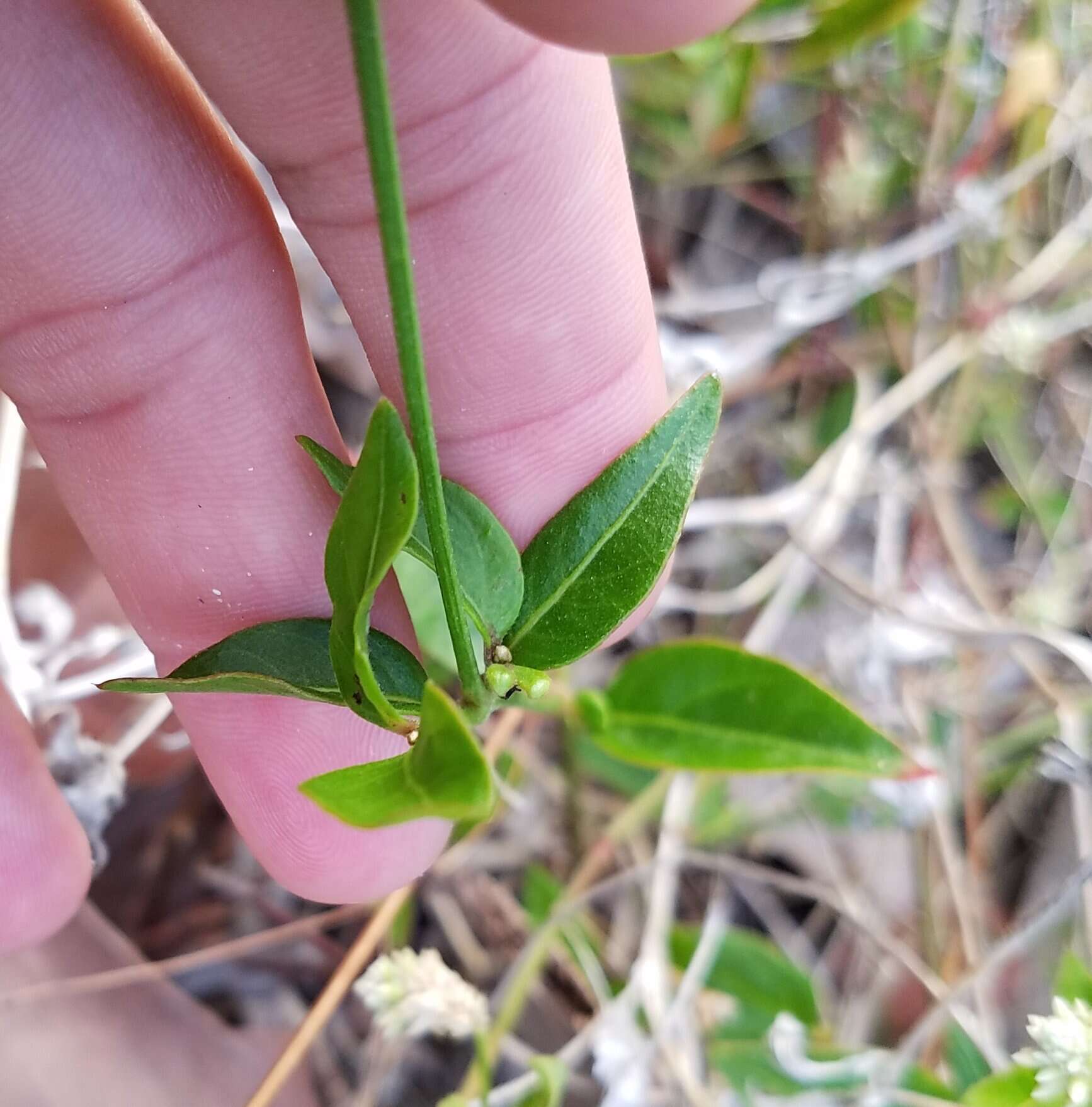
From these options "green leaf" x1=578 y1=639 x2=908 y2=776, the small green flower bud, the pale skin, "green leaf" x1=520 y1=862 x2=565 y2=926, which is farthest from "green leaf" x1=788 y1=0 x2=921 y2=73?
"green leaf" x1=520 y1=862 x2=565 y2=926

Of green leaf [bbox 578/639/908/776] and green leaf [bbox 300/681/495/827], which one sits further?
green leaf [bbox 578/639/908/776]

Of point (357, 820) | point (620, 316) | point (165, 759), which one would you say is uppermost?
point (620, 316)

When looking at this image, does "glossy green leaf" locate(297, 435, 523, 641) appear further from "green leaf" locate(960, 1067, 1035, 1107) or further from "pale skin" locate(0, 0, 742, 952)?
"green leaf" locate(960, 1067, 1035, 1107)

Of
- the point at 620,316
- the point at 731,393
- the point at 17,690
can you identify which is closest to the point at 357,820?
the point at 620,316

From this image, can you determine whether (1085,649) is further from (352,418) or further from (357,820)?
(352,418)

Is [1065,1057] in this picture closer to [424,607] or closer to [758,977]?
[758,977]

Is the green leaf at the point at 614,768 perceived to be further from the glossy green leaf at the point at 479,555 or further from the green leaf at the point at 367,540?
the green leaf at the point at 367,540

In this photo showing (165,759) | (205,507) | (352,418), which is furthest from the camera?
(352,418)
